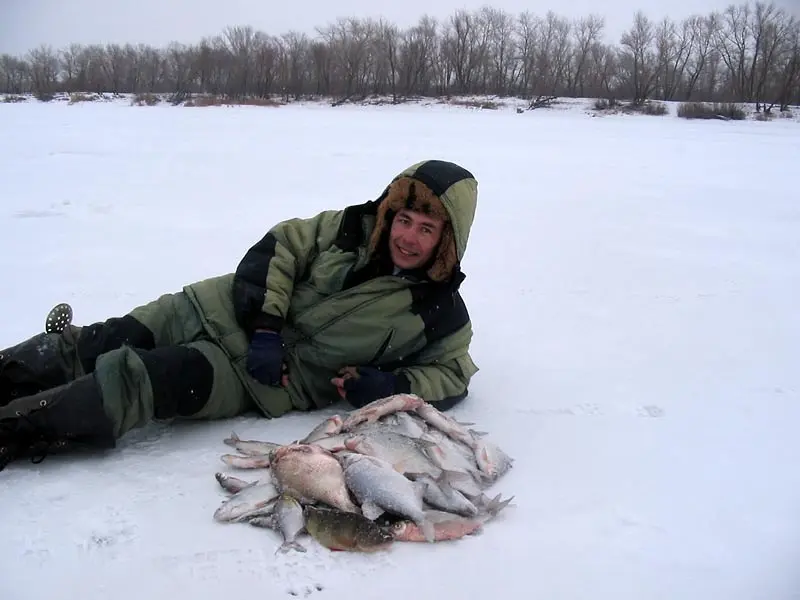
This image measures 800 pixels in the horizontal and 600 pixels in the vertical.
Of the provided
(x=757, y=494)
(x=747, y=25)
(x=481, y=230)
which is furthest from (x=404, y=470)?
(x=747, y=25)

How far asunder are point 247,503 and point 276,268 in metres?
1.05

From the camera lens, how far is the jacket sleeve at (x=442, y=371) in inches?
114

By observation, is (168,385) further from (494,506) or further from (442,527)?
(494,506)

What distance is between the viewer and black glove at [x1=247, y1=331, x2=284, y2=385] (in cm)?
271

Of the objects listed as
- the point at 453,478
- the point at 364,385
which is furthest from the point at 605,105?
the point at 453,478

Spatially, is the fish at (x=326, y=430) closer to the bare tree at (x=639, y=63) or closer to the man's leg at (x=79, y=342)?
the man's leg at (x=79, y=342)

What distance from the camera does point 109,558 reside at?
1.93 m

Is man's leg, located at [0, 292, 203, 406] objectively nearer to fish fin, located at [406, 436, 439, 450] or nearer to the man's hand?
the man's hand

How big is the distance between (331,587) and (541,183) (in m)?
8.16

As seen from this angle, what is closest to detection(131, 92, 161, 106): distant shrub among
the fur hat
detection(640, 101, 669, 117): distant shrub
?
detection(640, 101, 669, 117): distant shrub

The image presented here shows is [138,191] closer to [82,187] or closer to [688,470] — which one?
[82,187]

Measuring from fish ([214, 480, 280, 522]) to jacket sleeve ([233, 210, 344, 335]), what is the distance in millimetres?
754

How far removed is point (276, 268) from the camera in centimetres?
290

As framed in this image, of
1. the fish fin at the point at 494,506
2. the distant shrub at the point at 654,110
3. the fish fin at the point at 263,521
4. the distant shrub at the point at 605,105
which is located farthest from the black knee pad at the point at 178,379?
the distant shrub at the point at 605,105
